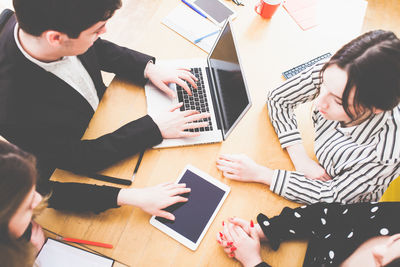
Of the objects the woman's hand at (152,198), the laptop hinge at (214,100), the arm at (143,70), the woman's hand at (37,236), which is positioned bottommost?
the woman's hand at (37,236)

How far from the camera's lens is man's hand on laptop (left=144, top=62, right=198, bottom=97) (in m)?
1.11

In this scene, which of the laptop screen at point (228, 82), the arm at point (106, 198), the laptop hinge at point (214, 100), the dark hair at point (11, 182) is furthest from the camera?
the laptop hinge at point (214, 100)

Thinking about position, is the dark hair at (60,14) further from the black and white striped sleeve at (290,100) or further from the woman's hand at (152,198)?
the black and white striped sleeve at (290,100)

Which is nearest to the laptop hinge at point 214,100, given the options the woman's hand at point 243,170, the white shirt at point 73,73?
the woman's hand at point 243,170

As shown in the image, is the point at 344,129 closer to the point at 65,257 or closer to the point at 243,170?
the point at 243,170

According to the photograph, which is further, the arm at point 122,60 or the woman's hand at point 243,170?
the arm at point 122,60

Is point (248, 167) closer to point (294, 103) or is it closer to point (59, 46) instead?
point (294, 103)

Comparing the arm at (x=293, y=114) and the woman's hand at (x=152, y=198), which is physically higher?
the arm at (x=293, y=114)

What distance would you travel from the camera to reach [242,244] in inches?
35.0

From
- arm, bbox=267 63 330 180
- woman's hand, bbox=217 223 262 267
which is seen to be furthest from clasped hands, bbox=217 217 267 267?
arm, bbox=267 63 330 180

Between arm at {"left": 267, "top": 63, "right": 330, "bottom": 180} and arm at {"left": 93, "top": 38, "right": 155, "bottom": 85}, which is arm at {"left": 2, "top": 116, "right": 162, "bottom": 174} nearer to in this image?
arm at {"left": 93, "top": 38, "right": 155, "bottom": 85}

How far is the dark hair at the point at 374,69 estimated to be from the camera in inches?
30.1

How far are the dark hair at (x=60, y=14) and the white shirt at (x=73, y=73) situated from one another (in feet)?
0.33

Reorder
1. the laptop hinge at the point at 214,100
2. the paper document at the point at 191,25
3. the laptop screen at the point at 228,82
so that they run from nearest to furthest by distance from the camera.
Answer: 1. the laptop screen at the point at 228,82
2. the laptop hinge at the point at 214,100
3. the paper document at the point at 191,25
